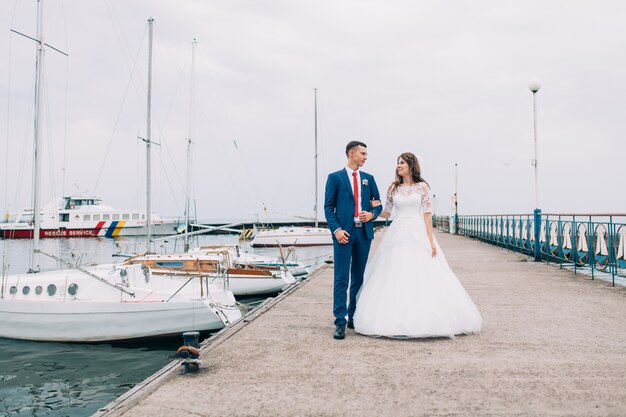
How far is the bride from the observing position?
547cm

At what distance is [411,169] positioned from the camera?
6027 millimetres

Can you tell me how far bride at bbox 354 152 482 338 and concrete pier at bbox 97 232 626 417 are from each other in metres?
0.17

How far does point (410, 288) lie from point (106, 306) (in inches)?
333

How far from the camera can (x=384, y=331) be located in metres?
5.52

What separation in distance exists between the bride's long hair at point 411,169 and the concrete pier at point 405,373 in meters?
1.82

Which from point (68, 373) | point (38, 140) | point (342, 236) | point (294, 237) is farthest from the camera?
point (294, 237)

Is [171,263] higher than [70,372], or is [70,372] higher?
[171,263]

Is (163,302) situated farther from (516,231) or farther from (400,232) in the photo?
(516,231)

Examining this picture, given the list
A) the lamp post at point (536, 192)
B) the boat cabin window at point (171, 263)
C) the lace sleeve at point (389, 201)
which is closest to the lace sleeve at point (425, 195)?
the lace sleeve at point (389, 201)

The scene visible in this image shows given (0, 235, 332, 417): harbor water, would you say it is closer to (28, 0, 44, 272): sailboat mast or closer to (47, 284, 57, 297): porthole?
(47, 284, 57, 297): porthole

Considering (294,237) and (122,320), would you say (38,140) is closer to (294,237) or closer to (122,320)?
(122,320)

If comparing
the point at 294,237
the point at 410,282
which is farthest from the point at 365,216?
the point at 294,237

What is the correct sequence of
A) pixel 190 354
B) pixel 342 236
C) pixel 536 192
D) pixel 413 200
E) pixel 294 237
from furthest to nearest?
pixel 294 237 < pixel 536 192 < pixel 413 200 < pixel 342 236 < pixel 190 354

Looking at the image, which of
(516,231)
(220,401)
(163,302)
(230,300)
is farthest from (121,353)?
(516,231)
